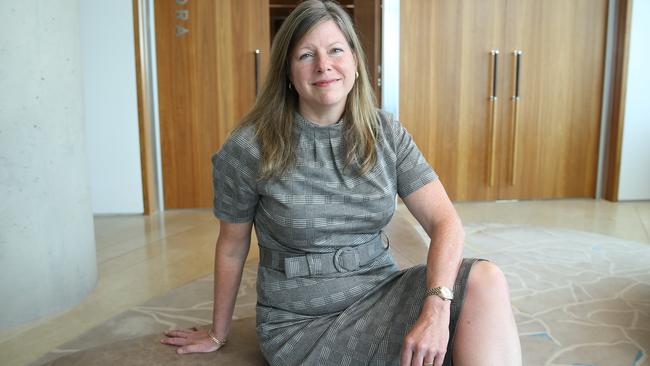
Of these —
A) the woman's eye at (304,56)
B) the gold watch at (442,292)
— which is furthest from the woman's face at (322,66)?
the gold watch at (442,292)

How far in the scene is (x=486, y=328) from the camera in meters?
1.16

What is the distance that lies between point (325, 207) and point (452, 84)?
140 inches

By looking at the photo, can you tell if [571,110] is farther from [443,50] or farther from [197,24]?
[197,24]

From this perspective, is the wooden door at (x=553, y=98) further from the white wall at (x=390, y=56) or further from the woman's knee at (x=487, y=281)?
the woman's knee at (x=487, y=281)

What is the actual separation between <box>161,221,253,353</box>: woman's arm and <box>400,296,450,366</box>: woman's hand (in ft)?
1.69

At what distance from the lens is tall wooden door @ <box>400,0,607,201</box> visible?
4578 mm

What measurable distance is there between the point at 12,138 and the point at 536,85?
3912mm

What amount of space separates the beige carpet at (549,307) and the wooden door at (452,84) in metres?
1.37

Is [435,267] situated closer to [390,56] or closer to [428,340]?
[428,340]

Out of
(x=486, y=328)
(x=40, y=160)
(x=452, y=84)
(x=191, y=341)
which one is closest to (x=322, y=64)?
(x=486, y=328)

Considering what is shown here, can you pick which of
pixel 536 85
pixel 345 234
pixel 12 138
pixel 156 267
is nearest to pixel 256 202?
pixel 345 234

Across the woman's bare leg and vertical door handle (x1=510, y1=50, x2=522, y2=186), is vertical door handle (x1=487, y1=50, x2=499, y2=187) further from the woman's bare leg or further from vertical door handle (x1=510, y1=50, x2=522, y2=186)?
the woman's bare leg

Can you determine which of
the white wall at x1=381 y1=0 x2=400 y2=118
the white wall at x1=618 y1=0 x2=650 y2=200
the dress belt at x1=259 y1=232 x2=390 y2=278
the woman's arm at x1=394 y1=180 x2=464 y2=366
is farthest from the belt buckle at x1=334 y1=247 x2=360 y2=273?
the white wall at x1=618 y1=0 x2=650 y2=200

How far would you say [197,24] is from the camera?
14.3 ft
